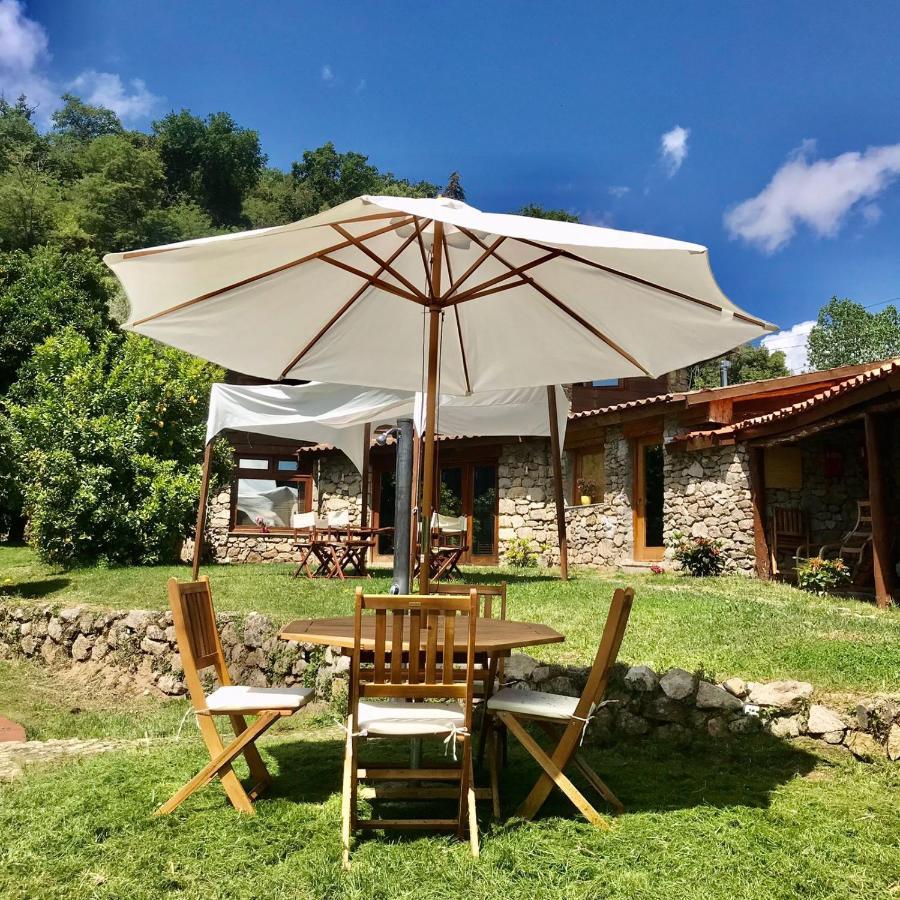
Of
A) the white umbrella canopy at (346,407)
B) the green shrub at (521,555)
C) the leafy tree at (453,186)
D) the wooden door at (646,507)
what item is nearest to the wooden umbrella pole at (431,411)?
the leafy tree at (453,186)

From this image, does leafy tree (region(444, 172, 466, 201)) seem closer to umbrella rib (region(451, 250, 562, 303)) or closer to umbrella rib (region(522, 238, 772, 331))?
umbrella rib (region(522, 238, 772, 331))

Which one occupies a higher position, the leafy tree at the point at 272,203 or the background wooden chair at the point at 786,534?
the leafy tree at the point at 272,203

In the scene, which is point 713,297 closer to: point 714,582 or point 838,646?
point 838,646

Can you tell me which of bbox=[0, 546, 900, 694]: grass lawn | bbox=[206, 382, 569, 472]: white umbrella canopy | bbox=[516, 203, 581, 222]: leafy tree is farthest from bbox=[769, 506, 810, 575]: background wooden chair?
bbox=[516, 203, 581, 222]: leafy tree

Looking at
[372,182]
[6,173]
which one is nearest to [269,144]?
[372,182]

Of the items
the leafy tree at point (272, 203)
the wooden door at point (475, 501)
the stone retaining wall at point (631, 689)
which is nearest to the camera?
the stone retaining wall at point (631, 689)

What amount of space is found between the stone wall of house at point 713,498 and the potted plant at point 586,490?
178cm

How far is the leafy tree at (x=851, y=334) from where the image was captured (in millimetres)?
49125

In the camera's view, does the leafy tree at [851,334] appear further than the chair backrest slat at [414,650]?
Yes

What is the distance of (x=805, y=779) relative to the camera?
144 inches

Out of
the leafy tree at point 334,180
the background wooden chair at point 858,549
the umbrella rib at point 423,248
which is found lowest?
the background wooden chair at point 858,549

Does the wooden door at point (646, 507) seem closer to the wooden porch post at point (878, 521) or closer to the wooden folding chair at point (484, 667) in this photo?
the wooden porch post at point (878, 521)

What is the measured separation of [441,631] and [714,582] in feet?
23.1

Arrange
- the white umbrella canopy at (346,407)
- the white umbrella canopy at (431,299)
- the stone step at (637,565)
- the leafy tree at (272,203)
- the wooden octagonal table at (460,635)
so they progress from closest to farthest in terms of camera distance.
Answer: the wooden octagonal table at (460,635) → the white umbrella canopy at (431,299) → the white umbrella canopy at (346,407) → the stone step at (637,565) → the leafy tree at (272,203)
